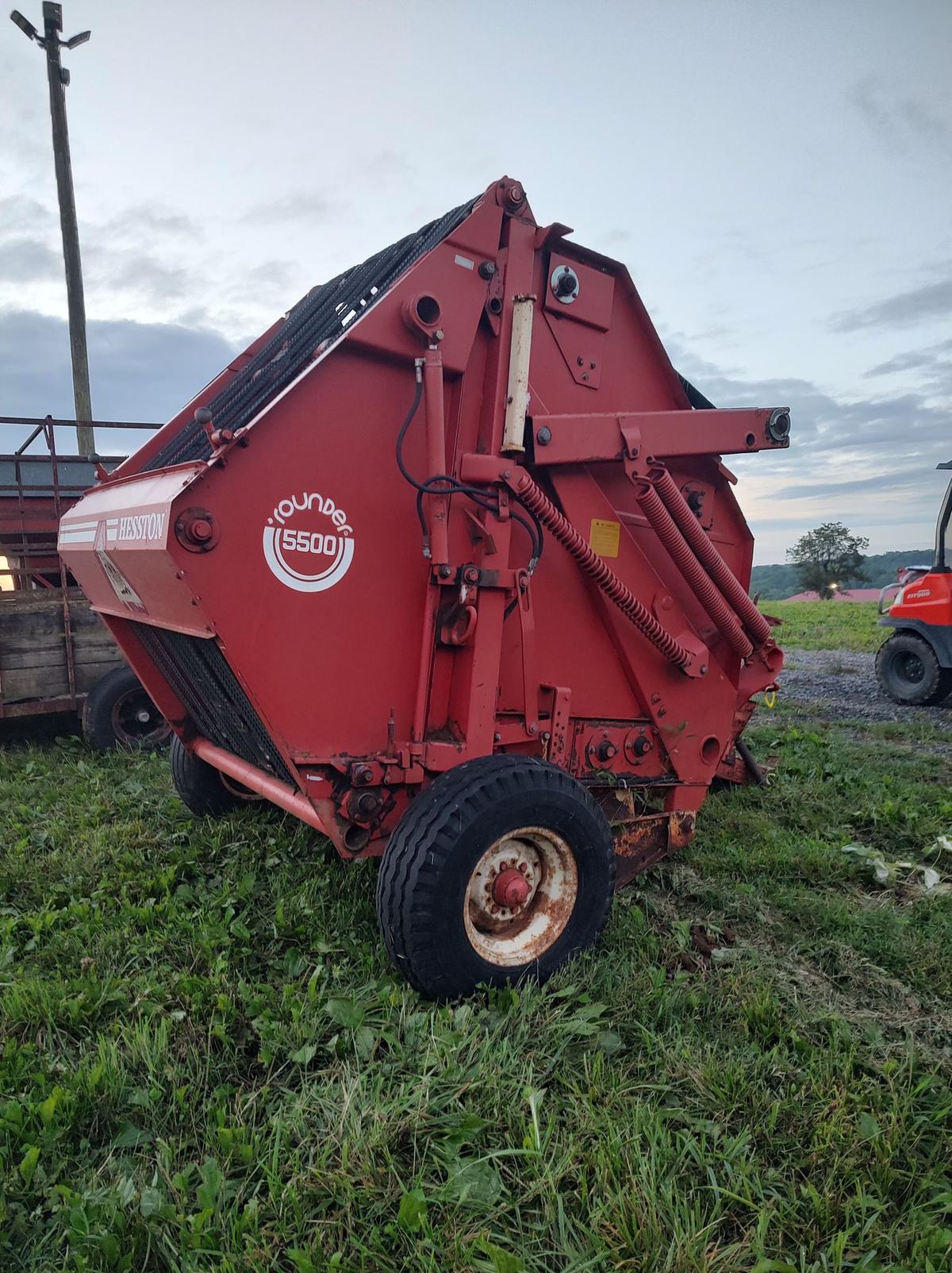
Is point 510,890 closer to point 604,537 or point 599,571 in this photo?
point 599,571

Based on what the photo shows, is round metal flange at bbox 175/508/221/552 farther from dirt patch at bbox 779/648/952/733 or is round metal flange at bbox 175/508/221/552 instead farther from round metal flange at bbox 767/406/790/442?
dirt patch at bbox 779/648/952/733

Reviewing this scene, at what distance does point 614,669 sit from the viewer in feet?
12.3

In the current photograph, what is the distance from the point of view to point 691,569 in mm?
3682

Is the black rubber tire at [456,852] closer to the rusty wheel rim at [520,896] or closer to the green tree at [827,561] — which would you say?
the rusty wheel rim at [520,896]

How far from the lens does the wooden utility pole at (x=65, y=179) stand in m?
10.8

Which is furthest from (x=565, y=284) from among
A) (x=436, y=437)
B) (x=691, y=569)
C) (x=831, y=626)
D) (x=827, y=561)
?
(x=827, y=561)

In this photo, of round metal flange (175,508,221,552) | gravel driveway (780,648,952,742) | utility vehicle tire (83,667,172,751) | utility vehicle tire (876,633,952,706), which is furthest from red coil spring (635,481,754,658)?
utility vehicle tire (876,633,952,706)

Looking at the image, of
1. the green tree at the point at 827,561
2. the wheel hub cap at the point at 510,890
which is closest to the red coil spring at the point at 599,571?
the wheel hub cap at the point at 510,890

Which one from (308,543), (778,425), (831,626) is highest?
(778,425)

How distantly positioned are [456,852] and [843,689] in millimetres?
8976

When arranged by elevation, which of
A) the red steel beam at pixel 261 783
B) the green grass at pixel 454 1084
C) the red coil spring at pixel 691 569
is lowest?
the green grass at pixel 454 1084

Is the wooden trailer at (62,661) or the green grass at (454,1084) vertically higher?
the wooden trailer at (62,661)

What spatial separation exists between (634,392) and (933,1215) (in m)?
3.19

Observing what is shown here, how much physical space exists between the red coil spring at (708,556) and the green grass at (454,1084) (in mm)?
1270
